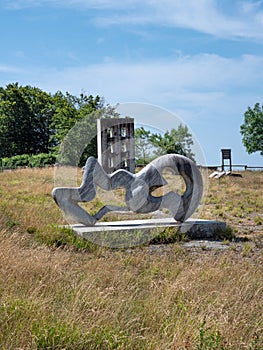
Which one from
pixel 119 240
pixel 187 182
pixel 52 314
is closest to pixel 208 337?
pixel 52 314

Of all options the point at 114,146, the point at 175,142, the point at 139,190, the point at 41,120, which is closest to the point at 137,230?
the point at 139,190

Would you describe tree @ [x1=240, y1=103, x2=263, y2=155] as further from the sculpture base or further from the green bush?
the sculpture base

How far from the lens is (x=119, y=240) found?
405 inches

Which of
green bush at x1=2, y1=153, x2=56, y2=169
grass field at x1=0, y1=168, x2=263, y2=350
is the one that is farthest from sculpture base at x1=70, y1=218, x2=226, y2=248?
green bush at x1=2, y1=153, x2=56, y2=169

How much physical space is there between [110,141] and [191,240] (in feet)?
33.1

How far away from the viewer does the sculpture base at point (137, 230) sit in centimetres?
1033

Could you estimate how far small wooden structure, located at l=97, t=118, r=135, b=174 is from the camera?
1973 centimetres

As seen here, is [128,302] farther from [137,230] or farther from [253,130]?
[253,130]

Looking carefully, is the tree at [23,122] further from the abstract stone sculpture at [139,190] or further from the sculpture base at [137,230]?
the sculpture base at [137,230]

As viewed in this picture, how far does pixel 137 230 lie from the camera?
1088 centimetres

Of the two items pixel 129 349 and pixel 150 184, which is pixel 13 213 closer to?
pixel 150 184

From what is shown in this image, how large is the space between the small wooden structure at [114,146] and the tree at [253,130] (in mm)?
42085

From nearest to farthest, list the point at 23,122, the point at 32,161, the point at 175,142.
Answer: the point at 175,142 < the point at 32,161 < the point at 23,122

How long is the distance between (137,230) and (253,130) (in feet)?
174
